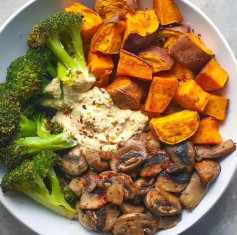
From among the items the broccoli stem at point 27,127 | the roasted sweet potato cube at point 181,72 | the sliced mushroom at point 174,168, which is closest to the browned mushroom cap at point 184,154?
the sliced mushroom at point 174,168

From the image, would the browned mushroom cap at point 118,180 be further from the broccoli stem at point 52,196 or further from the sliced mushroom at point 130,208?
the broccoli stem at point 52,196

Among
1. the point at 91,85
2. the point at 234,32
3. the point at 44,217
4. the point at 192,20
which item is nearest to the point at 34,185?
the point at 44,217

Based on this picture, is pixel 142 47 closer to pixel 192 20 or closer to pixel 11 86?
pixel 192 20

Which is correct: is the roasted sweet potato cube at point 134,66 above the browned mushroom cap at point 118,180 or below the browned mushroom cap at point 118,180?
above

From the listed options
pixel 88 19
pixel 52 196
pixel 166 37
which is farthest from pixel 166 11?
pixel 52 196

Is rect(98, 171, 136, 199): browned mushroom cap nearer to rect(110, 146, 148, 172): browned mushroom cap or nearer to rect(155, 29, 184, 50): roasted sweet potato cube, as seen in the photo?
rect(110, 146, 148, 172): browned mushroom cap

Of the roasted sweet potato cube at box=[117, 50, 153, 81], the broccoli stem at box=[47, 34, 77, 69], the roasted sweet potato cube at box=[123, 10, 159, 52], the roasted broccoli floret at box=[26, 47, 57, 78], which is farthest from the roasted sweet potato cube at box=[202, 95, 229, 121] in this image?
the roasted broccoli floret at box=[26, 47, 57, 78]
